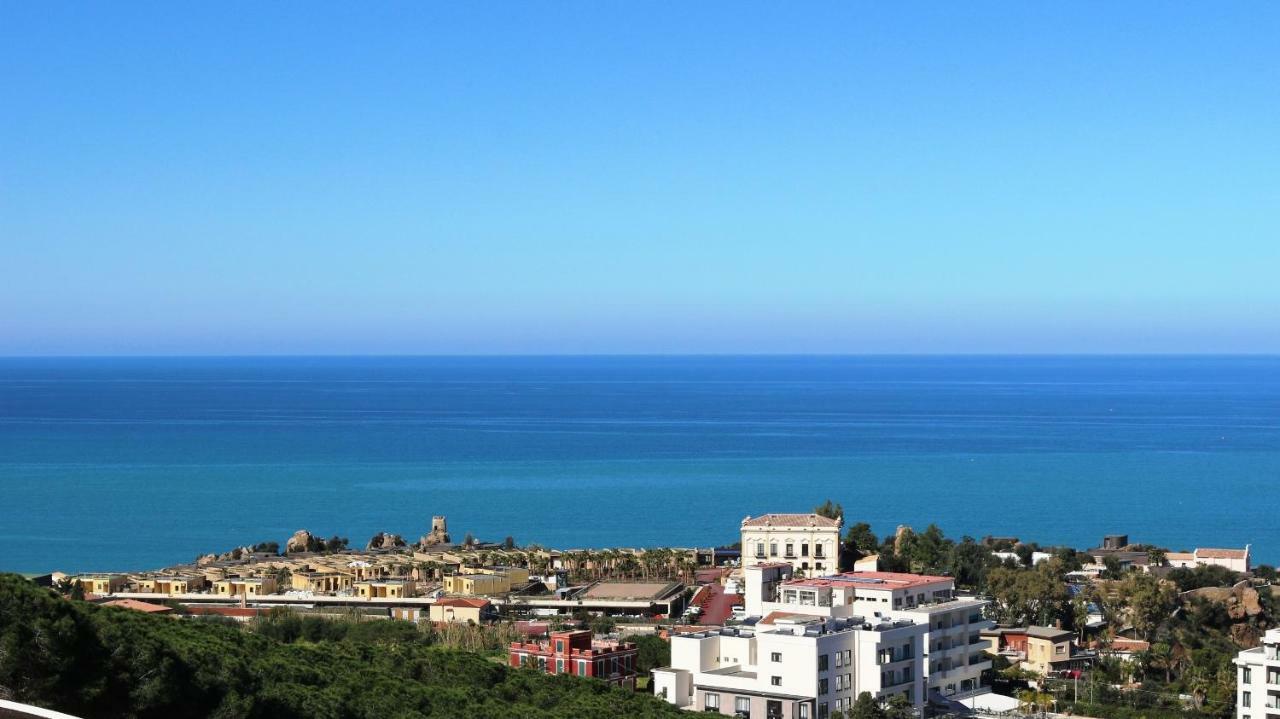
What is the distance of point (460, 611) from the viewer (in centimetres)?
3450

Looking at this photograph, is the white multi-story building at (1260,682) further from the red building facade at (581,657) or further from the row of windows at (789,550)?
the row of windows at (789,550)

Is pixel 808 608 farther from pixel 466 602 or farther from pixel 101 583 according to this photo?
pixel 101 583

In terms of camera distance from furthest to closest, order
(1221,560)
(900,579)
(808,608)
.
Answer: (1221,560) < (900,579) < (808,608)

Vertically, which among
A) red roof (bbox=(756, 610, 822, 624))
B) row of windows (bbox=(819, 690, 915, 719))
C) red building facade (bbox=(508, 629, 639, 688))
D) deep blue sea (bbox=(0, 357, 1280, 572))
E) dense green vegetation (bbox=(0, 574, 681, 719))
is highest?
dense green vegetation (bbox=(0, 574, 681, 719))

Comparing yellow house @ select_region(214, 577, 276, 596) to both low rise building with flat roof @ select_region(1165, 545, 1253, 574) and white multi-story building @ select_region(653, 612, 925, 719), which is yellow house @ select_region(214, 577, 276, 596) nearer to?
white multi-story building @ select_region(653, 612, 925, 719)

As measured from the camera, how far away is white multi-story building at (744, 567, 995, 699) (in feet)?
89.6

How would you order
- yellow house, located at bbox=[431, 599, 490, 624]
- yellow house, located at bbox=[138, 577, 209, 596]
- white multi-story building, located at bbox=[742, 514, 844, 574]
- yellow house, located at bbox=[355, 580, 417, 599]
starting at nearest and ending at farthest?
yellow house, located at bbox=[431, 599, 490, 624], white multi-story building, located at bbox=[742, 514, 844, 574], yellow house, located at bbox=[355, 580, 417, 599], yellow house, located at bbox=[138, 577, 209, 596]

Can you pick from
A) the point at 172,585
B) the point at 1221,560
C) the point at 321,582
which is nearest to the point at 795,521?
the point at 321,582

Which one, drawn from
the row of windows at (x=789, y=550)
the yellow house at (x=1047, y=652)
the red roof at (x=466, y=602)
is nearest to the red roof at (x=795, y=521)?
the row of windows at (x=789, y=550)

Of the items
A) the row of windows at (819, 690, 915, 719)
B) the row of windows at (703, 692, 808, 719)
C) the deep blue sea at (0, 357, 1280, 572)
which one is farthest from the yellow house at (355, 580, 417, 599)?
the deep blue sea at (0, 357, 1280, 572)

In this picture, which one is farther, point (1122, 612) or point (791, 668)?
point (1122, 612)

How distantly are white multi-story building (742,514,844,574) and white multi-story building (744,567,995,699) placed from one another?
22.0ft

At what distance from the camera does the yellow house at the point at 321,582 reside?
39.5 m

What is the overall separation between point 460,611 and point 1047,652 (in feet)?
40.6
